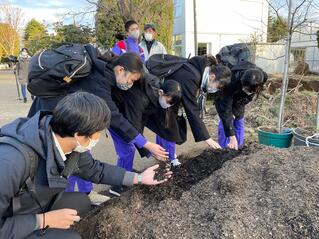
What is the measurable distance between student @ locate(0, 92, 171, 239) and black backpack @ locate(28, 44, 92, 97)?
0.87 m

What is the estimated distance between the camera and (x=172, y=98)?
3.13m

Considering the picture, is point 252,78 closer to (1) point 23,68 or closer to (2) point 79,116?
(2) point 79,116

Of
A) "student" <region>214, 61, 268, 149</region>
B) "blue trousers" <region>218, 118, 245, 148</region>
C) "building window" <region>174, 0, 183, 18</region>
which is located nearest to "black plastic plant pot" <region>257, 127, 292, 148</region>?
"blue trousers" <region>218, 118, 245, 148</region>

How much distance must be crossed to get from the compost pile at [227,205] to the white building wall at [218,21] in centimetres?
1568

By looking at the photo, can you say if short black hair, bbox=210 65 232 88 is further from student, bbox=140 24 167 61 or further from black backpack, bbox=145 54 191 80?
student, bbox=140 24 167 61

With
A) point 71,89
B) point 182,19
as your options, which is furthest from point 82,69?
point 182,19

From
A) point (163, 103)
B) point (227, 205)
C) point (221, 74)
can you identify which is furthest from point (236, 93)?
point (227, 205)

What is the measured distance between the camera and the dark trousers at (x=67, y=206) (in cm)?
187

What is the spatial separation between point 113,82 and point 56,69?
1.68 ft

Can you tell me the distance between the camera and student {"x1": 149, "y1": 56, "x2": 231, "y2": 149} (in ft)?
10.4

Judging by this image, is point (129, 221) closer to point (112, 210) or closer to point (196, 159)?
point (112, 210)

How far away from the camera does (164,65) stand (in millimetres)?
3480

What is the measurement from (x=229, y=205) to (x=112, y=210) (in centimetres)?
85

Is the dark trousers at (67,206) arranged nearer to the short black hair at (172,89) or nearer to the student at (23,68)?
the short black hair at (172,89)
